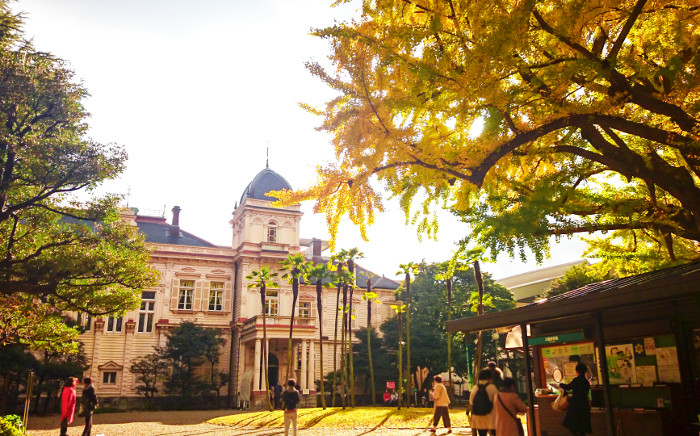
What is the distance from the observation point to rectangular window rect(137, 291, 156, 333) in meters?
36.7

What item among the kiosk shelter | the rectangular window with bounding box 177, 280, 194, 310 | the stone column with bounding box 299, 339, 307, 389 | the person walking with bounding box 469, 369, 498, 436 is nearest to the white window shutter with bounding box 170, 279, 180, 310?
the rectangular window with bounding box 177, 280, 194, 310

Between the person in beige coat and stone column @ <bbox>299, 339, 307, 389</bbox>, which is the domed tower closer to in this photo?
stone column @ <bbox>299, 339, 307, 389</bbox>

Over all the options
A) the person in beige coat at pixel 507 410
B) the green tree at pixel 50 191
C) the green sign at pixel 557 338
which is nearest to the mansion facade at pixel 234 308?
the green tree at pixel 50 191

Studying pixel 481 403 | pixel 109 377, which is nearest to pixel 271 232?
pixel 109 377

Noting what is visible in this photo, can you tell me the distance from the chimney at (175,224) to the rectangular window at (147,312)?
19.1ft

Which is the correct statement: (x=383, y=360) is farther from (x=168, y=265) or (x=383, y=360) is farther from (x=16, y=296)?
(x=16, y=296)

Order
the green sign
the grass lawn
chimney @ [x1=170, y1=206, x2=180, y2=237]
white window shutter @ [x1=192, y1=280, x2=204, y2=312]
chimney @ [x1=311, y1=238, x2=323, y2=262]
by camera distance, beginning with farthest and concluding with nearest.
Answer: chimney @ [x1=311, y1=238, x2=323, y2=262], chimney @ [x1=170, y1=206, x2=180, y2=237], white window shutter @ [x1=192, y1=280, x2=204, y2=312], the grass lawn, the green sign

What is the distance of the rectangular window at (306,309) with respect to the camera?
41250 mm

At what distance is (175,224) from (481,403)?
125 ft

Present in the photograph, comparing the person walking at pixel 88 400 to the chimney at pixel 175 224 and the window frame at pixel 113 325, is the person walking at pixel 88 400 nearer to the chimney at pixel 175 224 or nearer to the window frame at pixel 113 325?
the window frame at pixel 113 325

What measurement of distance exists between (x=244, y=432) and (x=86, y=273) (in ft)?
23.3

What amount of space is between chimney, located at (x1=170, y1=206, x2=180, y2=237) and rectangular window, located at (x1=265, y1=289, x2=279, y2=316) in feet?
29.4

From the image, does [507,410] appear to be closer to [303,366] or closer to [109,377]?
[303,366]

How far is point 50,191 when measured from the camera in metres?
14.0
